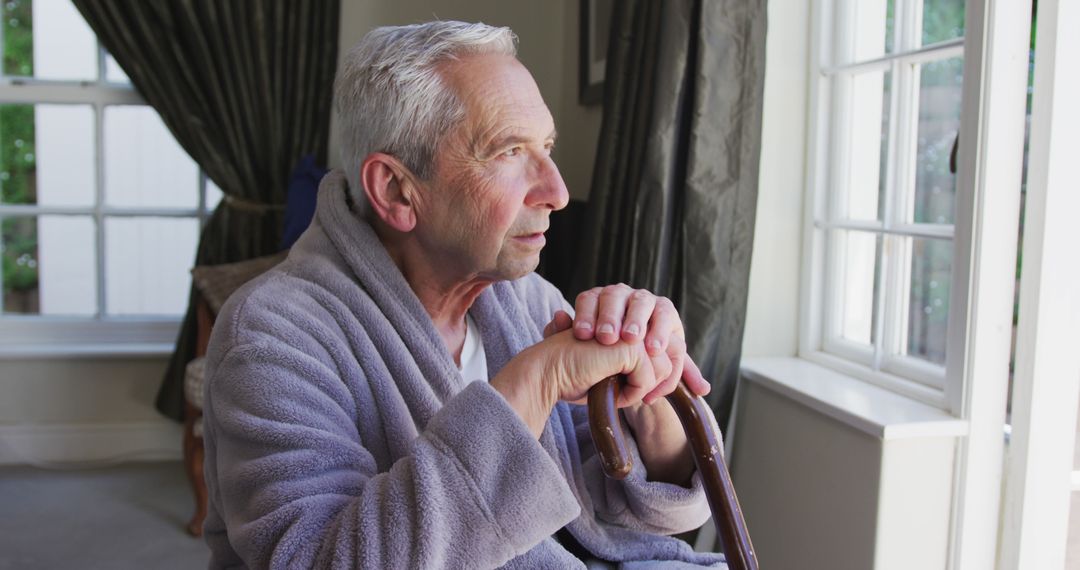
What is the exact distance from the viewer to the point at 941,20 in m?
1.87

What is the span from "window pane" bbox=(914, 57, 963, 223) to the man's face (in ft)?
3.29

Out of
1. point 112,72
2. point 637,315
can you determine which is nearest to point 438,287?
point 637,315

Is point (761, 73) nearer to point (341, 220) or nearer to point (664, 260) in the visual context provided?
point (664, 260)

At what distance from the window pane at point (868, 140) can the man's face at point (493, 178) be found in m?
1.20

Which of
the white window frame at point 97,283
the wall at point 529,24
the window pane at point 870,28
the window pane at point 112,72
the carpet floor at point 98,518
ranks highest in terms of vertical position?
the wall at point 529,24

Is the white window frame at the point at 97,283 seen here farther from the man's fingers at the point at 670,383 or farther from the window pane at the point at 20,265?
the man's fingers at the point at 670,383

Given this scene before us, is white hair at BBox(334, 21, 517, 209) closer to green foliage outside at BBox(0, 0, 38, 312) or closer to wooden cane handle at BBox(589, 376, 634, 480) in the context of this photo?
wooden cane handle at BBox(589, 376, 634, 480)

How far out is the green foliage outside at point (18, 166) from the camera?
3.66 meters

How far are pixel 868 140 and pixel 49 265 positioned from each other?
3.22 metres

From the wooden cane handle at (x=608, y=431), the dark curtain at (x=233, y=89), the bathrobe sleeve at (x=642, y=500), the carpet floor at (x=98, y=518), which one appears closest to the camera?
the wooden cane handle at (x=608, y=431)

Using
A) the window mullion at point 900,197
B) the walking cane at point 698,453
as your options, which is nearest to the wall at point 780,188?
the window mullion at point 900,197

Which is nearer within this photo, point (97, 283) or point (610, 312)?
point (610, 312)

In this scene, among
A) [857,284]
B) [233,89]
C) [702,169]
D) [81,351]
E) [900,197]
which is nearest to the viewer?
[900,197]

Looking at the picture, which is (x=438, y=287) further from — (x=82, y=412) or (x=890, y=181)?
(x=82, y=412)
